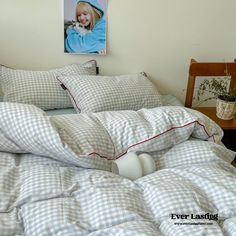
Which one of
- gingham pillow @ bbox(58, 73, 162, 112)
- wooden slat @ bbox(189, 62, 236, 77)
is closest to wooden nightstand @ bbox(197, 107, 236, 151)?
wooden slat @ bbox(189, 62, 236, 77)

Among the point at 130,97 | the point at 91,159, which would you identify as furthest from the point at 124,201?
the point at 130,97

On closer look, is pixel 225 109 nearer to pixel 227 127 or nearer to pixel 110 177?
pixel 227 127

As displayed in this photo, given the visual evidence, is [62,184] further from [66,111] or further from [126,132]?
[66,111]

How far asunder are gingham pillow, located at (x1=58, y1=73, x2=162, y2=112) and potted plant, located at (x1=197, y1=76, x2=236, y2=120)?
1.50 feet

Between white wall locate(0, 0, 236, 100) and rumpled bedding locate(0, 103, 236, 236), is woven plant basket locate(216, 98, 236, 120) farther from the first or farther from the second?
rumpled bedding locate(0, 103, 236, 236)

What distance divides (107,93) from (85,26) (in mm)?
558

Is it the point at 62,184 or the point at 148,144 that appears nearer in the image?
the point at 62,184

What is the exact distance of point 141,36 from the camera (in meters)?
2.21

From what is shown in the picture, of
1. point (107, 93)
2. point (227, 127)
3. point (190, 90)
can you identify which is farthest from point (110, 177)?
point (190, 90)

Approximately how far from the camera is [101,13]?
2088 mm

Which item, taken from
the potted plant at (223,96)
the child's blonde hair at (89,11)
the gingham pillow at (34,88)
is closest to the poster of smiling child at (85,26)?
the child's blonde hair at (89,11)

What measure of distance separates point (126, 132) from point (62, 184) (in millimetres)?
387

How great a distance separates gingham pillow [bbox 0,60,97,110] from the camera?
184 centimetres

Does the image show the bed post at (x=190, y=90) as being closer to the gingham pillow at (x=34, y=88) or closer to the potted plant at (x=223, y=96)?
the potted plant at (x=223, y=96)
